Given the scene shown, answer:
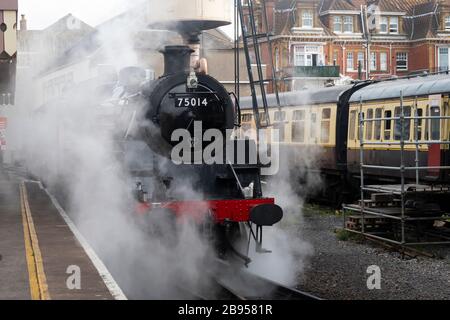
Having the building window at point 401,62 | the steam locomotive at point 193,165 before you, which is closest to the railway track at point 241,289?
the steam locomotive at point 193,165

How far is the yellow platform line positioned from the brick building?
34.1m

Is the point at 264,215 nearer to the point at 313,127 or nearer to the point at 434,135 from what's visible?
Answer: the point at 434,135

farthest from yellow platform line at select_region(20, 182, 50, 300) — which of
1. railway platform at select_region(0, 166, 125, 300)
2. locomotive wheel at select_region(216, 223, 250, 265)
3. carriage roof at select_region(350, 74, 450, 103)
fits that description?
carriage roof at select_region(350, 74, 450, 103)

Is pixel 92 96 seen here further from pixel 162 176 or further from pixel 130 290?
pixel 130 290

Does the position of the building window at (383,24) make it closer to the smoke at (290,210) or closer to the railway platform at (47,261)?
the smoke at (290,210)

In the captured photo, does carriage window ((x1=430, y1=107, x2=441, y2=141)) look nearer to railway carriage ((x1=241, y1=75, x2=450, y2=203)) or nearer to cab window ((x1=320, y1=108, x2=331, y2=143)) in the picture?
railway carriage ((x1=241, y1=75, x2=450, y2=203))

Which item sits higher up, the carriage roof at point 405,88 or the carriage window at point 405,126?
the carriage roof at point 405,88

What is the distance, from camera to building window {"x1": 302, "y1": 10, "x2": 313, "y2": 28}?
4578 centimetres

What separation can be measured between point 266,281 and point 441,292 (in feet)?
6.21

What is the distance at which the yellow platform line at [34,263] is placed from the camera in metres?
6.75

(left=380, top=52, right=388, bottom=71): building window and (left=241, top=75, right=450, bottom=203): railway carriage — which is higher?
(left=380, top=52, right=388, bottom=71): building window

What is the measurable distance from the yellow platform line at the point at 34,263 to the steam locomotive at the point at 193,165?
1.31m

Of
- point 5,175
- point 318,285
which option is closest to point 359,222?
point 318,285

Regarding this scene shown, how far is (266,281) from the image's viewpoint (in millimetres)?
8203
